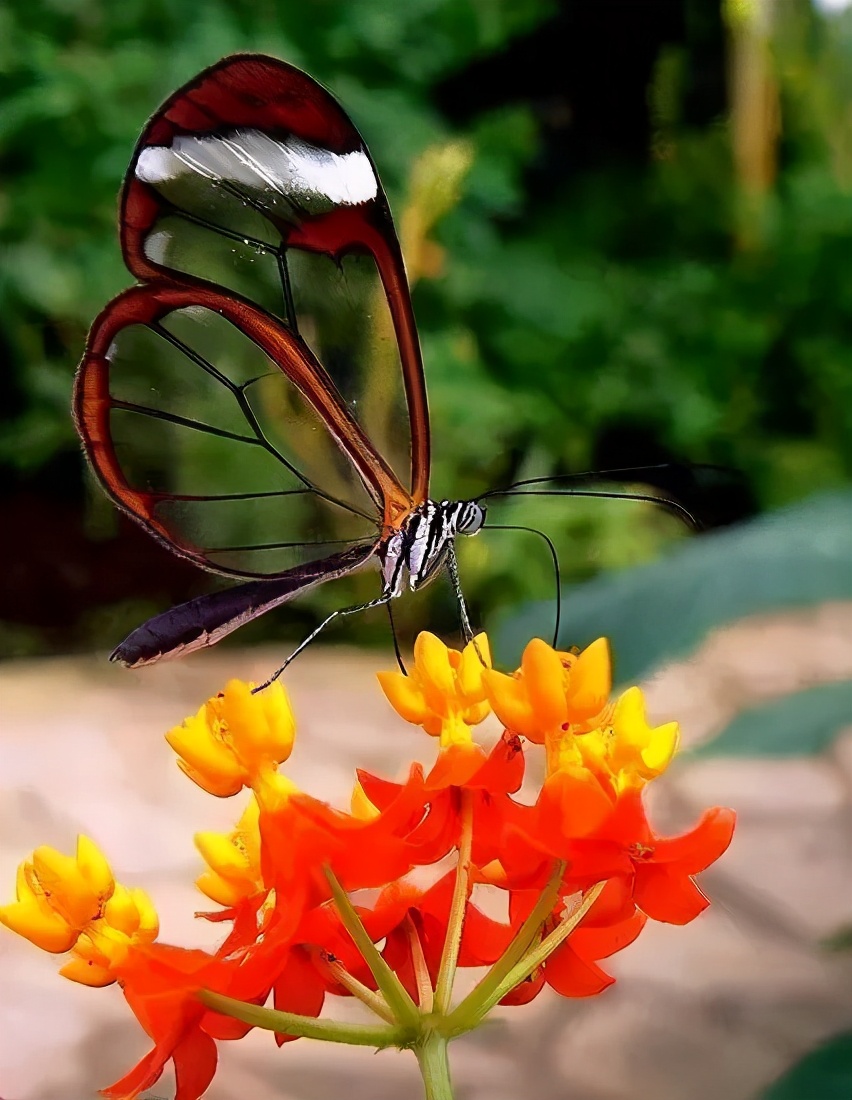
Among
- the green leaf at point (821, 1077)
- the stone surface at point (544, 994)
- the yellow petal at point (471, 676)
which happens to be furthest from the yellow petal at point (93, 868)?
the green leaf at point (821, 1077)

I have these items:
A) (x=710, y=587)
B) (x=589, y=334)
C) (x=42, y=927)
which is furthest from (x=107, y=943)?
(x=589, y=334)

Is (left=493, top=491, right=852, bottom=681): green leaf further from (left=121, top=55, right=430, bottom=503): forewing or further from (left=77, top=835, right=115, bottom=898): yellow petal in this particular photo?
(left=77, top=835, right=115, bottom=898): yellow petal

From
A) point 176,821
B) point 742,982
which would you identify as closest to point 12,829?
point 176,821

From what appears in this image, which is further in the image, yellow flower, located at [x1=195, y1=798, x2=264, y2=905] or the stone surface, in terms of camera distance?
the stone surface

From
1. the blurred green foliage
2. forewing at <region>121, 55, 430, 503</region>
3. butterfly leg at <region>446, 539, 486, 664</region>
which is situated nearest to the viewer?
forewing at <region>121, 55, 430, 503</region>

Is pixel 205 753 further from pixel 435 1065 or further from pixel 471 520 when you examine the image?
pixel 471 520

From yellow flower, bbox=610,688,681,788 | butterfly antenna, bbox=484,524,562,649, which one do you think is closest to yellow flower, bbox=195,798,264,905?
yellow flower, bbox=610,688,681,788
